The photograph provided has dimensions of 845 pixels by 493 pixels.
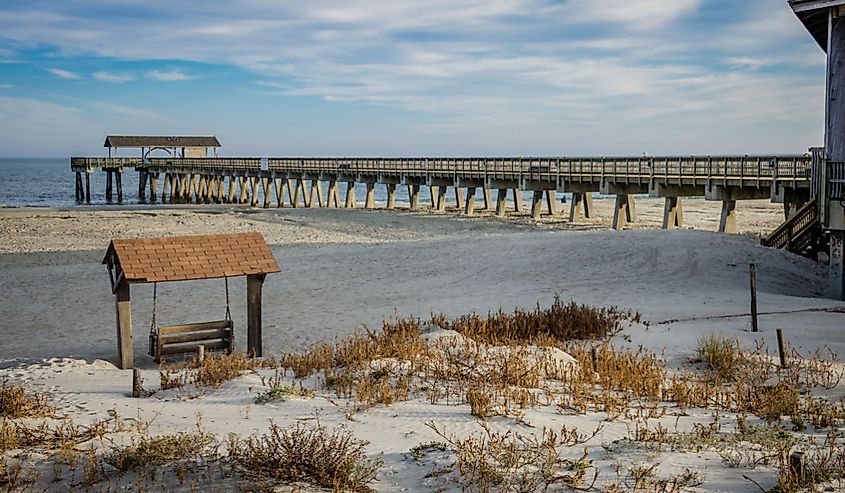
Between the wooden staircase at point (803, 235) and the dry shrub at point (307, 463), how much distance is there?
59.1 feet

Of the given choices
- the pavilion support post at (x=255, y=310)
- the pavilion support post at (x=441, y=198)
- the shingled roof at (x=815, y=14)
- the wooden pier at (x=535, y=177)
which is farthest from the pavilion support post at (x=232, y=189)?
the pavilion support post at (x=255, y=310)

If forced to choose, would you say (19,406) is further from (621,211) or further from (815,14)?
(621,211)

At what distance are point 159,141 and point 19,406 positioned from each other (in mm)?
72339

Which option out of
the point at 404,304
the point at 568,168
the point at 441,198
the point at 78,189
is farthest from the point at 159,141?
the point at 404,304

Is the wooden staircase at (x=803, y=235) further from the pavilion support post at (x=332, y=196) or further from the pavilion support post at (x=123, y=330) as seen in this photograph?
the pavilion support post at (x=332, y=196)

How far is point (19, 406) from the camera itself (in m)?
8.53

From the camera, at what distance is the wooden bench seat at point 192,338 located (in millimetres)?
12797

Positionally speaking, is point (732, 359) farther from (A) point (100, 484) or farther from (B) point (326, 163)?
(B) point (326, 163)

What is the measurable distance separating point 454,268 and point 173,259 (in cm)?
1069

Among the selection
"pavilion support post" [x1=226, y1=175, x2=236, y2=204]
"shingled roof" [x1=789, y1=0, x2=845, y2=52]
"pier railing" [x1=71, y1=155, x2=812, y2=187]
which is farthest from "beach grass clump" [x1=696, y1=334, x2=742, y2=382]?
"pavilion support post" [x1=226, y1=175, x2=236, y2=204]

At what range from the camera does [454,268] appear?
22.1 meters

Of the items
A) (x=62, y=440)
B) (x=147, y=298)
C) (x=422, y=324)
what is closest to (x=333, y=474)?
(x=62, y=440)

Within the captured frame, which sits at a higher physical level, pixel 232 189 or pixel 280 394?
pixel 232 189

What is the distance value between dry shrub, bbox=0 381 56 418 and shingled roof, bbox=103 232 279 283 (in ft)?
10.7
